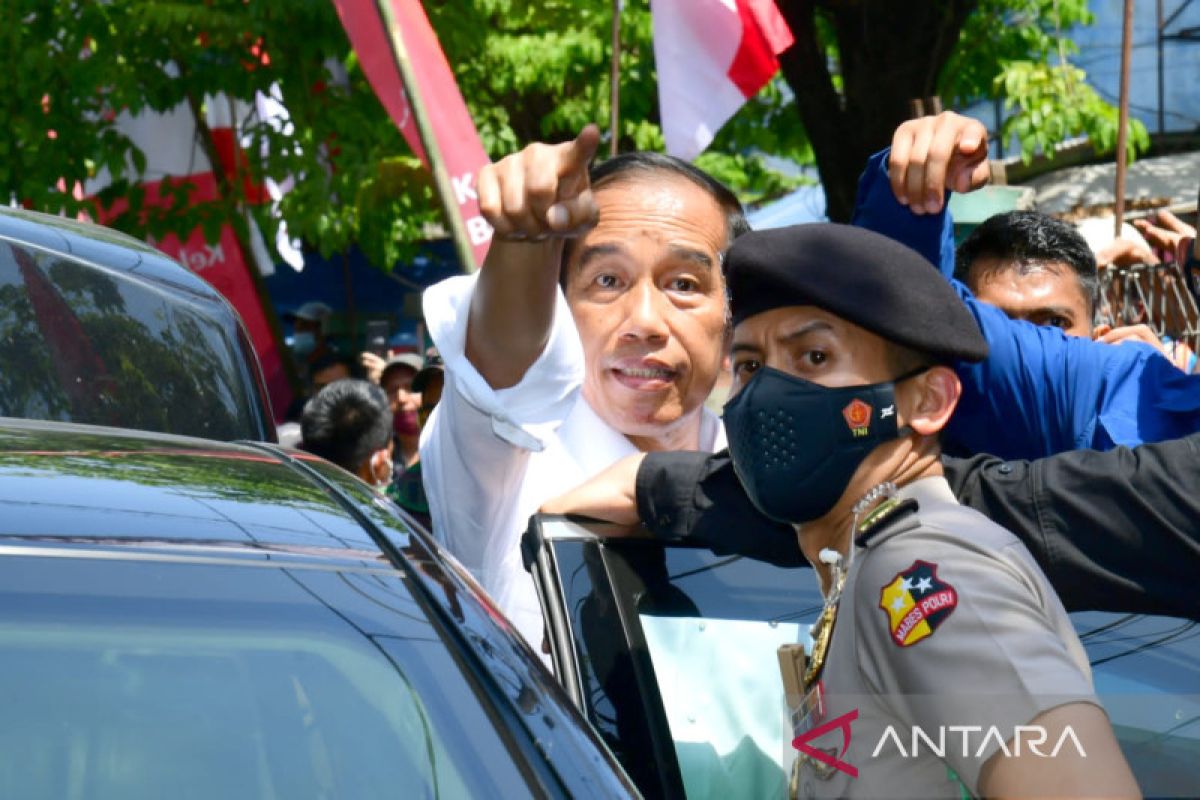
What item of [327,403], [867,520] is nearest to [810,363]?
[867,520]

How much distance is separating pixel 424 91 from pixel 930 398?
13.0 feet

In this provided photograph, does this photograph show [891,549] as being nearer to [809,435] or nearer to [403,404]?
[809,435]

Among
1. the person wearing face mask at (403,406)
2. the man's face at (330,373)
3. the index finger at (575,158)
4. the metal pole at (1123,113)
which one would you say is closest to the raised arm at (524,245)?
the index finger at (575,158)

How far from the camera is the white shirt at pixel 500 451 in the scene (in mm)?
2439

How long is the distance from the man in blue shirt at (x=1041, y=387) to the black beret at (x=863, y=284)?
405mm

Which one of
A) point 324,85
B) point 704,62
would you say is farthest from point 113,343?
point 324,85

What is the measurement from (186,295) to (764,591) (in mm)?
1291

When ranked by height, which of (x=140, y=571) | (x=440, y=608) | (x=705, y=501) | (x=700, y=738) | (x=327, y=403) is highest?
(x=140, y=571)

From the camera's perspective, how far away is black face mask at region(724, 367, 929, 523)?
2123mm

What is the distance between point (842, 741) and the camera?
6.27ft

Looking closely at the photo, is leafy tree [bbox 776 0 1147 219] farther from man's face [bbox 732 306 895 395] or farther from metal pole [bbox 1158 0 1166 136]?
metal pole [bbox 1158 0 1166 136]

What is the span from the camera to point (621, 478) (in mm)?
2469

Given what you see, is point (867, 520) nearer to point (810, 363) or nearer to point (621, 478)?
point (810, 363)

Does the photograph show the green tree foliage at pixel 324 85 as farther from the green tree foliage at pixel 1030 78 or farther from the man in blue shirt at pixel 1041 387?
the man in blue shirt at pixel 1041 387
